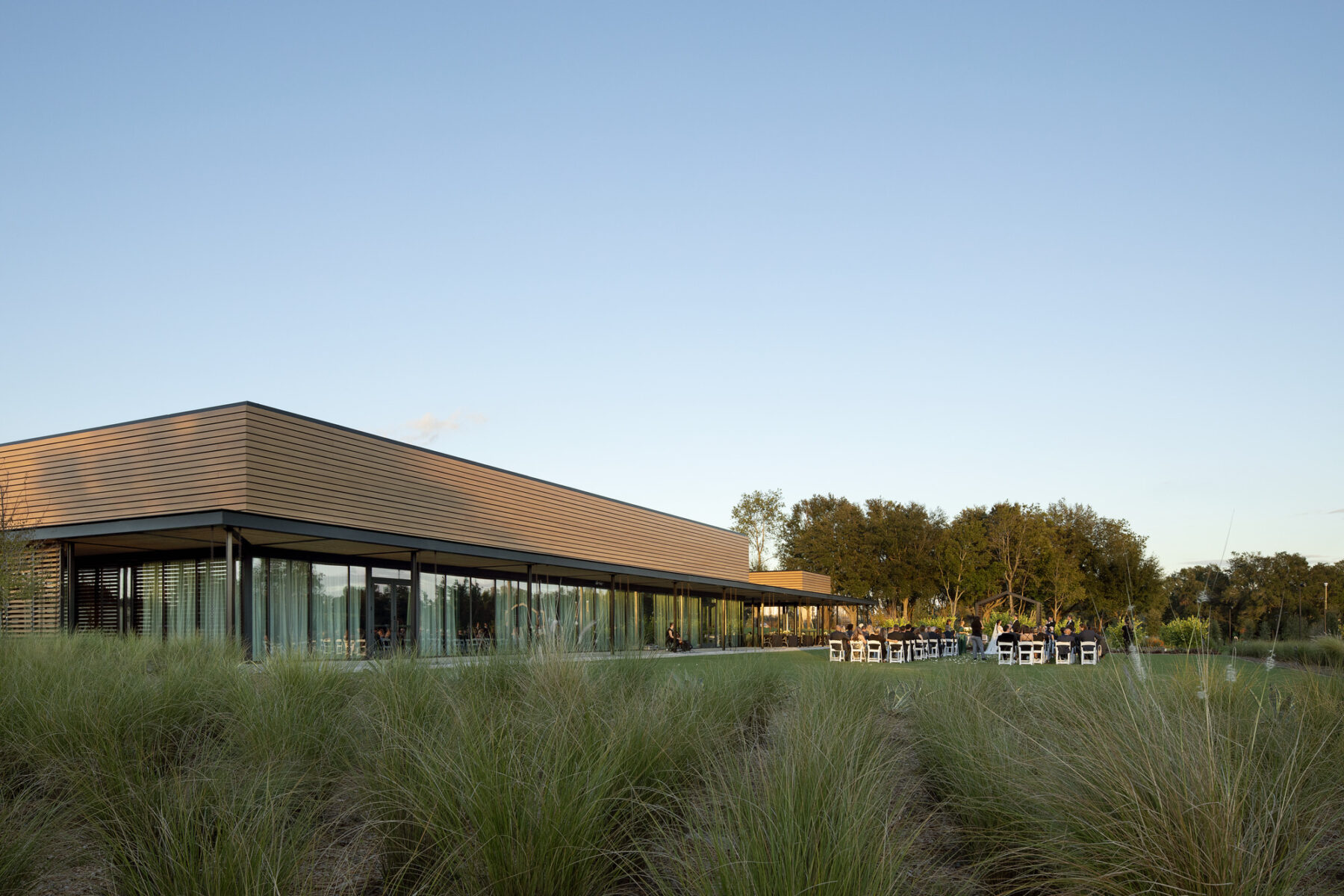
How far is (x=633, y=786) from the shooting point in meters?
4.24

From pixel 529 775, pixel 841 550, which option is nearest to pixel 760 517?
pixel 841 550

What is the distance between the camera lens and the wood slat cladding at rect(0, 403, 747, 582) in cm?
1669

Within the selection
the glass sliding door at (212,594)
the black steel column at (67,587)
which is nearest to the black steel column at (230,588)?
the glass sliding door at (212,594)

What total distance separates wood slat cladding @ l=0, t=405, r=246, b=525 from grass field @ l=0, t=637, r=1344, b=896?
10.4m

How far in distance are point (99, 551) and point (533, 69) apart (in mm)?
14712

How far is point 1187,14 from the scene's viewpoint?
12.0m

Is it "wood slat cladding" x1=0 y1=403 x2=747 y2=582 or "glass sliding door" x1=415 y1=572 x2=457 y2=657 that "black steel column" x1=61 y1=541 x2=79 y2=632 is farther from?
"glass sliding door" x1=415 y1=572 x2=457 y2=657

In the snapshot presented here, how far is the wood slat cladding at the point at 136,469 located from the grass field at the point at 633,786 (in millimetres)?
10430

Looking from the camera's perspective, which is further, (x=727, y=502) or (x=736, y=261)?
(x=727, y=502)

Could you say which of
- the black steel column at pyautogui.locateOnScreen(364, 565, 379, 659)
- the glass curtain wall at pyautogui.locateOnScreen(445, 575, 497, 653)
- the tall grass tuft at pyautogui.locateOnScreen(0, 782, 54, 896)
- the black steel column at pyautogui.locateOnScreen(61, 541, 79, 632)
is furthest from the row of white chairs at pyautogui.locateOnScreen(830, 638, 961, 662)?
the tall grass tuft at pyautogui.locateOnScreen(0, 782, 54, 896)

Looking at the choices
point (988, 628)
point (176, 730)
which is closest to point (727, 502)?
point (988, 628)

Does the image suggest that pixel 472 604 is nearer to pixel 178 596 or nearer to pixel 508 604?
pixel 508 604

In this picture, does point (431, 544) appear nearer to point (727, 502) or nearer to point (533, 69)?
point (533, 69)

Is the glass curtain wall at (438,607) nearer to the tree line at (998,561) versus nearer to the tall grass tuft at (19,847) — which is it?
the tall grass tuft at (19,847)
